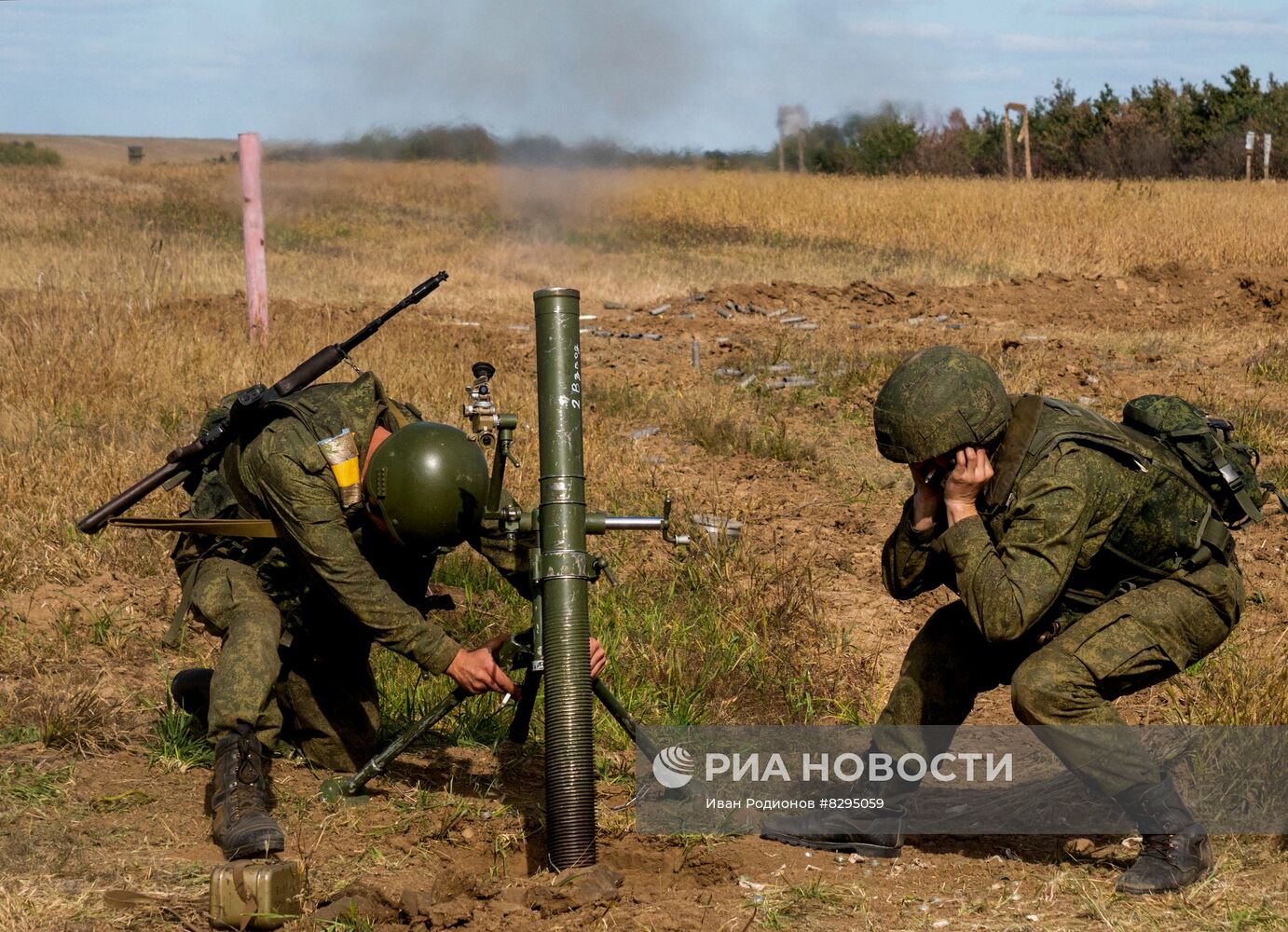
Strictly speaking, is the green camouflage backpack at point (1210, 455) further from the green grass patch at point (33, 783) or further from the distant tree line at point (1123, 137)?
the distant tree line at point (1123, 137)

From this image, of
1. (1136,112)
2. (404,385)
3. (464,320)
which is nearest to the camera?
(404,385)

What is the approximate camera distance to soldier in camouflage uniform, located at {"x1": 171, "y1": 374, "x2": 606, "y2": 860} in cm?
439

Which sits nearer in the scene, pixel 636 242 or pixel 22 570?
A: pixel 22 570

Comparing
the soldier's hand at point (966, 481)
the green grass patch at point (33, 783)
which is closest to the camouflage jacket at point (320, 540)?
the green grass patch at point (33, 783)

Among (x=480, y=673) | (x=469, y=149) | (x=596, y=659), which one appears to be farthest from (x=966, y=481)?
(x=469, y=149)

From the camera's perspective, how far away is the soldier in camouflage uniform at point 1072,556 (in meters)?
3.91

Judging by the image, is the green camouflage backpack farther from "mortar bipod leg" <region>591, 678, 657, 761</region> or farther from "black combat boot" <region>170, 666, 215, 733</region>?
"black combat boot" <region>170, 666, 215, 733</region>

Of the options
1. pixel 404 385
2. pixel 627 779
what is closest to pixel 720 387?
pixel 404 385

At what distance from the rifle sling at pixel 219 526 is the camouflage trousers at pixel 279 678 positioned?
188 mm

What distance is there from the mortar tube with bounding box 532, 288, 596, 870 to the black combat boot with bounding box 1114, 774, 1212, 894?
151 cm

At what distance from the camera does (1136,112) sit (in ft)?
145

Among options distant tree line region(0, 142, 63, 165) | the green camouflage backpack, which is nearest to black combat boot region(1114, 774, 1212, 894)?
the green camouflage backpack

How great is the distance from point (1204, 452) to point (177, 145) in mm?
67696

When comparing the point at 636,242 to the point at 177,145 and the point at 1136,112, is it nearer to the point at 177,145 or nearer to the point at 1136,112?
the point at 1136,112
